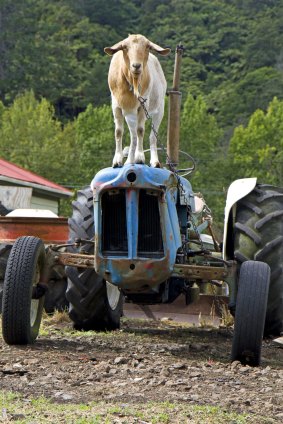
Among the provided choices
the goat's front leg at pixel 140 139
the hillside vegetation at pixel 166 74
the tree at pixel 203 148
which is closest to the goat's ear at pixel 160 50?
the goat's front leg at pixel 140 139

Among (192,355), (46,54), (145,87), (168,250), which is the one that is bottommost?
(192,355)

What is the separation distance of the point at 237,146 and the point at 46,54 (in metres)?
50.9

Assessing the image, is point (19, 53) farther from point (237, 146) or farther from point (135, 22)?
point (237, 146)

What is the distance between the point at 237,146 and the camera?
63.8 m

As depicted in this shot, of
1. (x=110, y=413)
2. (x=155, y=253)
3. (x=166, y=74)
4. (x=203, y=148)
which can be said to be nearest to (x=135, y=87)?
(x=155, y=253)

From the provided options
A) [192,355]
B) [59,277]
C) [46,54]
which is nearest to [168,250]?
[192,355]

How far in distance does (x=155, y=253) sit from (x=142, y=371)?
56.0 inches

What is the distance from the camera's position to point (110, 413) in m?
6.00

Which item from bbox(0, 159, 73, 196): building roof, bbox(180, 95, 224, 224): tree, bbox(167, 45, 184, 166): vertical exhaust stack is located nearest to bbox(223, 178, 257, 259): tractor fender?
bbox(167, 45, 184, 166): vertical exhaust stack

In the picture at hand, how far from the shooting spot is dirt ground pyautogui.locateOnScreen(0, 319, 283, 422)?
263 inches

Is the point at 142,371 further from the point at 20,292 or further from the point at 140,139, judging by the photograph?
the point at 140,139

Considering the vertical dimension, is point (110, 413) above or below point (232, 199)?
below

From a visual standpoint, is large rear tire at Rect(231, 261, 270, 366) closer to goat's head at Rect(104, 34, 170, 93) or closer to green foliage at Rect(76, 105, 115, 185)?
goat's head at Rect(104, 34, 170, 93)

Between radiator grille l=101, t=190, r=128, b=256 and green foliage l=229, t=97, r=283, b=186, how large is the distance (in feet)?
172
